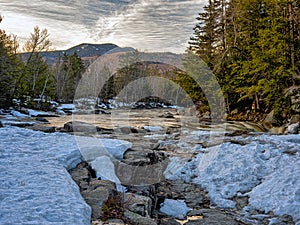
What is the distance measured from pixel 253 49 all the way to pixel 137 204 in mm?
20059

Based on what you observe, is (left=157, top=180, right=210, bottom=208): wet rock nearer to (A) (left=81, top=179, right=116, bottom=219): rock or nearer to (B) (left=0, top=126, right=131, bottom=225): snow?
(A) (left=81, top=179, right=116, bottom=219): rock

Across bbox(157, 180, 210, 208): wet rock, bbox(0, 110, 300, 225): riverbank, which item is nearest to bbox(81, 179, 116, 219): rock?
bbox(0, 110, 300, 225): riverbank

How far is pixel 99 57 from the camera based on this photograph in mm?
96875

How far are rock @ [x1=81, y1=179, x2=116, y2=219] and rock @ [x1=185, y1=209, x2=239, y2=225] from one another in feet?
5.03

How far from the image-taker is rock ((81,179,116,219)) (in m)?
4.15

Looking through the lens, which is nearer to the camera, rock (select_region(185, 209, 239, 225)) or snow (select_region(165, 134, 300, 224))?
rock (select_region(185, 209, 239, 225))

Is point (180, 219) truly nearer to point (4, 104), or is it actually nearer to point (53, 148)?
point (53, 148)

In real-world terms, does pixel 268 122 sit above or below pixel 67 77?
below

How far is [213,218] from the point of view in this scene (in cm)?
506

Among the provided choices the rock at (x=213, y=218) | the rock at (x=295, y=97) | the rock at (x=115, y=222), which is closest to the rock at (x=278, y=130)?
the rock at (x=295, y=97)

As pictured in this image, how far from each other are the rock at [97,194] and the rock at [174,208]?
1146 mm

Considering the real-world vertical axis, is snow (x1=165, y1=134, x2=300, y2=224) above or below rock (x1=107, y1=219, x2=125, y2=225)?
below

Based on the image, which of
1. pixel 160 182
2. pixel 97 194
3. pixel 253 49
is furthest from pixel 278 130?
pixel 97 194

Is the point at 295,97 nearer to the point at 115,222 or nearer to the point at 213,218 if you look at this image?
the point at 213,218
